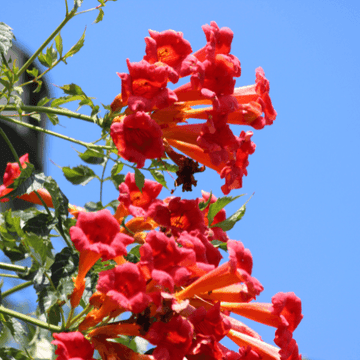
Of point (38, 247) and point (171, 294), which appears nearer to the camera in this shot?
point (171, 294)

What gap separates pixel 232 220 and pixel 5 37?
2.04 metres

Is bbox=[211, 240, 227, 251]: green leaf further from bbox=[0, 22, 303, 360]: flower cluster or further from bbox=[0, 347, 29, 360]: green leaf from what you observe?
bbox=[0, 347, 29, 360]: green leaf

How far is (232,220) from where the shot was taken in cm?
330

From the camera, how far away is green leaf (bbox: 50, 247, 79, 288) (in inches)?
109

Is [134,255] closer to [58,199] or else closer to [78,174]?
[58,199]

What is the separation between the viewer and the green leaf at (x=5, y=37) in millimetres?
3191

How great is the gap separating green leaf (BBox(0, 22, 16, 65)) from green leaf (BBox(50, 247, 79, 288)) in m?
1.46

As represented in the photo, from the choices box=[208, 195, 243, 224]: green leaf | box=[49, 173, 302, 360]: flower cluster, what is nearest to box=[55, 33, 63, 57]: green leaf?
box=[49, 173, 302, 360]: flower cluster

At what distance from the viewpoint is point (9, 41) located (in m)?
3.21

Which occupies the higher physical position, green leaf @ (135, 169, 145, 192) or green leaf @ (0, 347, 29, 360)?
green leaf @ (135, 169, 145, 192)

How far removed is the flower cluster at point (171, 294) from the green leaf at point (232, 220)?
20 cm

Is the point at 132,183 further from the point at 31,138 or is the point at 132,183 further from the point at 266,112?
the point at 31,138

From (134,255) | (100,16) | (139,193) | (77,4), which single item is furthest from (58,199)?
(100,16)

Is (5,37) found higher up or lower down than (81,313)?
higher up
